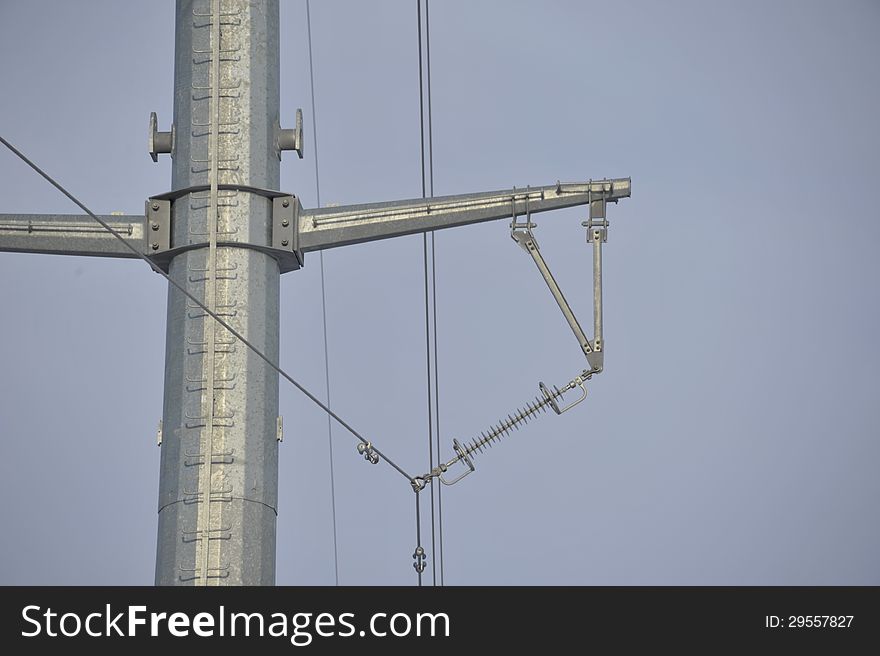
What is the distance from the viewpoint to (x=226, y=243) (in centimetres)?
2402

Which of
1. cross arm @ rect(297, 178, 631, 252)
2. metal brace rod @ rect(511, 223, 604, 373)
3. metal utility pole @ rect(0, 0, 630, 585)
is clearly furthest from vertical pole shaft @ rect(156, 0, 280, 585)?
metal brace rod @ rect(511, 223, 604, 373)

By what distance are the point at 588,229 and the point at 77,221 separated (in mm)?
4897

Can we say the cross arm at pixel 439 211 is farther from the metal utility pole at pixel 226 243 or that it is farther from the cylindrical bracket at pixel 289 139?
the cylindrical bracket at pixel 289 139

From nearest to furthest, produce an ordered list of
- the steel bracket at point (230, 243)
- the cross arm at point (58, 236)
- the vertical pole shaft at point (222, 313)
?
the vertical pole shaft at point (222, 313), the cross arm at point (58, 236), the steel bracket at point (230, 243)

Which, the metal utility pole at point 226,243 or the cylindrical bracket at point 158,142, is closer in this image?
the metal utility pole at point 226,243

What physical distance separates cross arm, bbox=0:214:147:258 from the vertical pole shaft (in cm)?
65

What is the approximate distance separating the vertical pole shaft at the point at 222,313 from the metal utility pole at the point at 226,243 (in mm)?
13

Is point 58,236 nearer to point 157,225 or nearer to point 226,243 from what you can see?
point 157,225

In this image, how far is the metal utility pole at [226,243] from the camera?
23.4 m

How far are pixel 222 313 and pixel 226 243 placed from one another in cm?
70

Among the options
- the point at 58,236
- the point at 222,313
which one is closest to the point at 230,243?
the point at 222,313

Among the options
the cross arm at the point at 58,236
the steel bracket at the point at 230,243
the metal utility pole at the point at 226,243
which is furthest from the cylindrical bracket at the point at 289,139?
the cross arm at the point at 58,236

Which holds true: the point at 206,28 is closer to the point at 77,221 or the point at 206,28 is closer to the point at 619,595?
the point at 77,221

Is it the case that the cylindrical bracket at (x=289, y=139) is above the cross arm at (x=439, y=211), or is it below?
above
